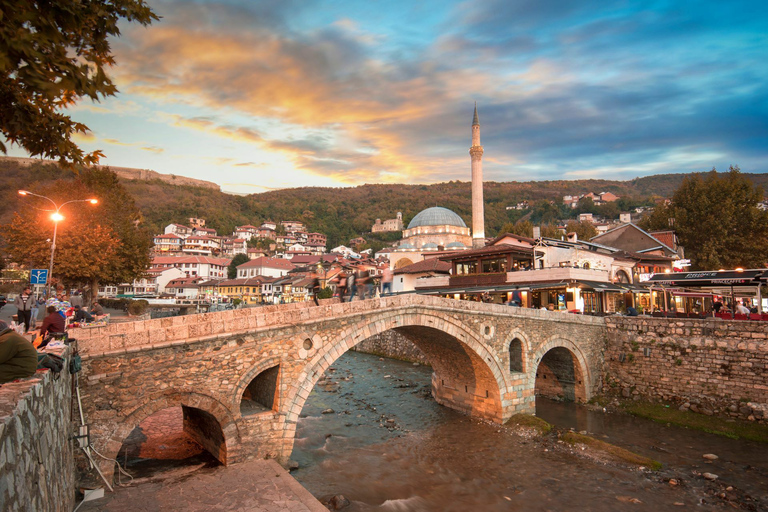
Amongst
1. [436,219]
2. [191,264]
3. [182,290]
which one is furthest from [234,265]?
[436,219]

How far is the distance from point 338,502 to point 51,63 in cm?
1049

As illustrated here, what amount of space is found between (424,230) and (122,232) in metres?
41.8

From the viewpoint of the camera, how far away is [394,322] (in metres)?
13.7

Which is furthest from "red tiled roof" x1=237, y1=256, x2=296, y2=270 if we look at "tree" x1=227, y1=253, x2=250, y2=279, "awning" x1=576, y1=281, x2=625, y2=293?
"awning" x1=576, y1=281, x2=625, y2=293

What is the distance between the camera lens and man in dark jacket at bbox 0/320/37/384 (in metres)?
4.25

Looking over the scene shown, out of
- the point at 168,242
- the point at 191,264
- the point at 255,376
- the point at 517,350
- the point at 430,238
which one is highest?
the point at 168,242

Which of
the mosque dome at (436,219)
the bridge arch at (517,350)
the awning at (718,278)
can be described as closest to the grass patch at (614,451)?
the bridge arch at (517,350)

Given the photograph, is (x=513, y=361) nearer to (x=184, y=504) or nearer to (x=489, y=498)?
(x=489, y=498)

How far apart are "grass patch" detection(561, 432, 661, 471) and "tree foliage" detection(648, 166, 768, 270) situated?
945 inches

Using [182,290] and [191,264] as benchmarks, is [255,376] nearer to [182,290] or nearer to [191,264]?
[182,290]

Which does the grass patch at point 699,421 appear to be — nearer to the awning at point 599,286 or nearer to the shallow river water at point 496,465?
the shallow river water at point 496,465

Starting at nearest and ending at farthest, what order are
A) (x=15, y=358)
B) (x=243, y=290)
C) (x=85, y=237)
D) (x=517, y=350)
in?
(x=15, y=358), (x=517, y=350), (x=85, y=237), (x=243, y=290)

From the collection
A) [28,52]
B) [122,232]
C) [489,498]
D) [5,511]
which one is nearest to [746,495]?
[489,498]

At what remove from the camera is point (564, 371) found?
20.2m
